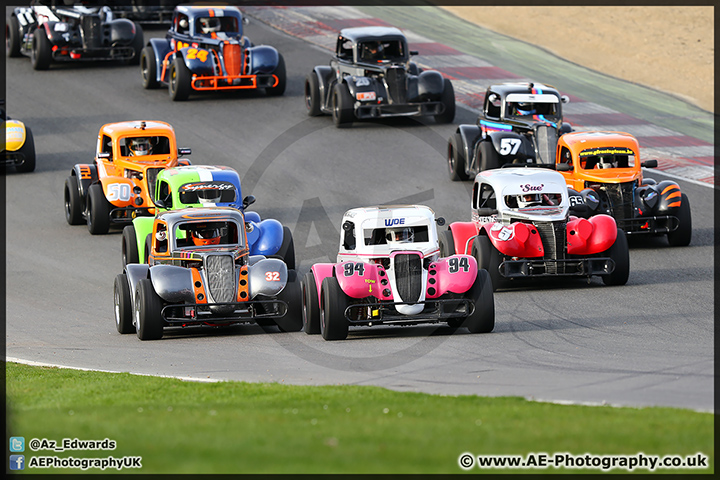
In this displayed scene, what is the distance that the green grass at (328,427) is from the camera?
26.8 ft

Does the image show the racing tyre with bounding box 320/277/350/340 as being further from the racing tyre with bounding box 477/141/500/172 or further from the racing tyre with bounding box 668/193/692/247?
the racing tyre with bounding box 477/141/500/172

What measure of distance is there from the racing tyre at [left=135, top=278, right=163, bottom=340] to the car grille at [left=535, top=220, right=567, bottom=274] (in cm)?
642

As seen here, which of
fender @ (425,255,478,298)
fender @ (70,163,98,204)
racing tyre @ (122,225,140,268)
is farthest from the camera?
fender @ (70,163,98,204)

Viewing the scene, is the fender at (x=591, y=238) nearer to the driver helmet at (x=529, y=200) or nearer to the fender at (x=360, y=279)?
the driver helmet at (x=529, y=200)

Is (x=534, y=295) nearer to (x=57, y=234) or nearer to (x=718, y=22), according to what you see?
(x=57, y=234)

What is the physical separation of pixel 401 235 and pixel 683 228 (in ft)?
24.8

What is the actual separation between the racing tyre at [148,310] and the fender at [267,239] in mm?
3183

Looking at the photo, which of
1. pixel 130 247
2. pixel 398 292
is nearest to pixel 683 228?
pixel 398 292

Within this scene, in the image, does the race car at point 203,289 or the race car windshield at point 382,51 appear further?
the race car windshield at point 382,51

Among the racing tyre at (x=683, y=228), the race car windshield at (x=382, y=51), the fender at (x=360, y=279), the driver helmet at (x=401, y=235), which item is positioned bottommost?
the racing tyre at (x=683, y=228)

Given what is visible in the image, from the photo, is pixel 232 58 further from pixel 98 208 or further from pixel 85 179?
pixel 98 208

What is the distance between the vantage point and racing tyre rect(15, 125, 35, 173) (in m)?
26.8

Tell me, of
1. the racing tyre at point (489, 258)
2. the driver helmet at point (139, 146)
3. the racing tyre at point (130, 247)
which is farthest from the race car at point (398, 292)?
the driver helmet at point (139, 146)

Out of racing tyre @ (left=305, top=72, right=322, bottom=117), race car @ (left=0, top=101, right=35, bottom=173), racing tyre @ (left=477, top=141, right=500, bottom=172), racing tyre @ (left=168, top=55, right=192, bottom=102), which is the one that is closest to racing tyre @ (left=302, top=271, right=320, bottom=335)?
racing tyre @ (left=477, top=141, right=500, bottom=172)
